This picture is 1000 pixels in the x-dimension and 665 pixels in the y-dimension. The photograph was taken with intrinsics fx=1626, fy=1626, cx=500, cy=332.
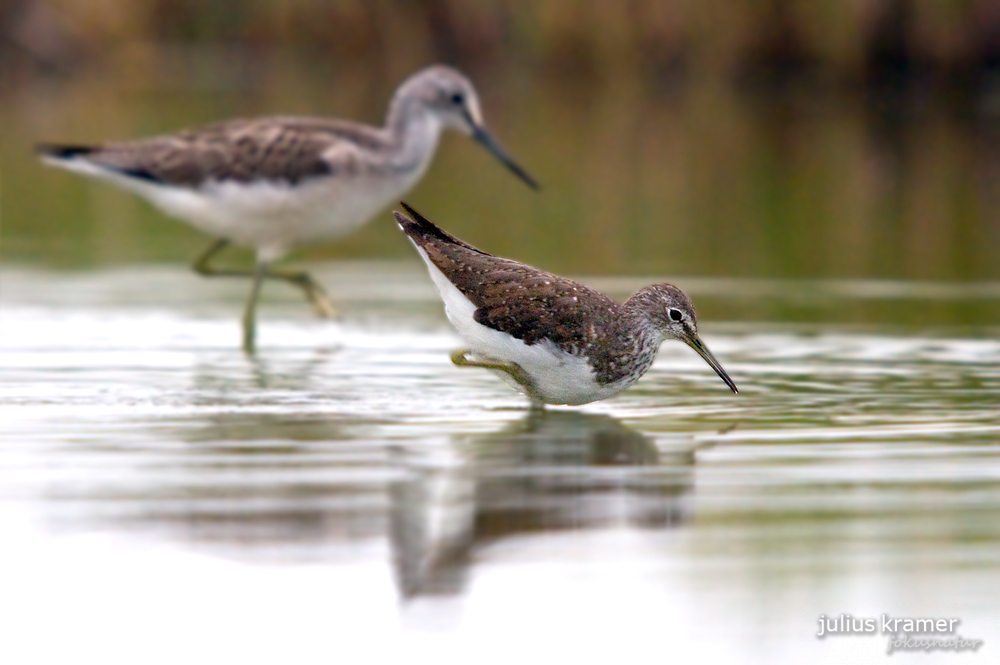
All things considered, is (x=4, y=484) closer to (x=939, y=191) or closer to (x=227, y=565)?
(x=227, y=565)

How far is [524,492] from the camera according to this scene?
5.86m

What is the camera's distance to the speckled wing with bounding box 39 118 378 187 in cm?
1084

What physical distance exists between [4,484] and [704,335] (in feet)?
16.5

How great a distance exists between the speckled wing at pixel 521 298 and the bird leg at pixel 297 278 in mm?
2613

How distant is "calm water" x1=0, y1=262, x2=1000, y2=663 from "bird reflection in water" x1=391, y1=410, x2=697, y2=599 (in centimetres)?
2

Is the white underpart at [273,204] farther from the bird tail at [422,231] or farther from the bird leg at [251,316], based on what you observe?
the bird tail at [422,231]

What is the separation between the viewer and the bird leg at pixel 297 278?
10.5m

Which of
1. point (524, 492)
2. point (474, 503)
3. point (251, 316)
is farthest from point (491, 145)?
point (474, 503)

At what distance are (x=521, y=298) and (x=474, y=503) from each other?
1.98 m

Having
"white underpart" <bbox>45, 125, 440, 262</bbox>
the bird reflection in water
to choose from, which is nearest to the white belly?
"white underpart" <bbox>45, 125, 440, 262</bbox>

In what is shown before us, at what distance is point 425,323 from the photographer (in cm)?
1041

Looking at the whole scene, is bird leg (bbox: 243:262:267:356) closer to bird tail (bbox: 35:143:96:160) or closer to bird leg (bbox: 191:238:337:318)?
bird leg (bbox: 191:238:337:318)

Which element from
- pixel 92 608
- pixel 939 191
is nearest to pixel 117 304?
pixel 92 608

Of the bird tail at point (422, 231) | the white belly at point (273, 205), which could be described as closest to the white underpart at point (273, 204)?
→ the white belly at point (273, 205)
